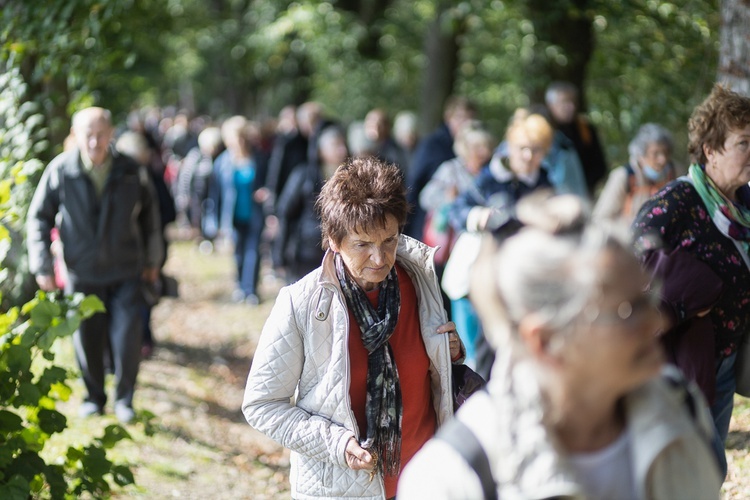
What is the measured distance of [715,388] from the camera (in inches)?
160

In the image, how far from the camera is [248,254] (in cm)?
1266

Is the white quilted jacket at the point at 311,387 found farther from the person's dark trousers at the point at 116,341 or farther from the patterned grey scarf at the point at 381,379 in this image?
the person's dark trousers at the point at 116,341

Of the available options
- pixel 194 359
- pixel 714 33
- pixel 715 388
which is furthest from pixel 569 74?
Answer: pixel 715 388

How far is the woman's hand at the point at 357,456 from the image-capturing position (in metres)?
3.38

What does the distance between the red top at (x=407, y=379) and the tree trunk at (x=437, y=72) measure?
12.5 m

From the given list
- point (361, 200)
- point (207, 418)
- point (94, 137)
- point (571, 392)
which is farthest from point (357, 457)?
point (207, 418)

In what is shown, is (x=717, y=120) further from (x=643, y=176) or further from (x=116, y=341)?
(x=116, y=341)

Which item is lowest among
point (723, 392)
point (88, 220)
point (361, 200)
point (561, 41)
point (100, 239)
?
point (561, 41)

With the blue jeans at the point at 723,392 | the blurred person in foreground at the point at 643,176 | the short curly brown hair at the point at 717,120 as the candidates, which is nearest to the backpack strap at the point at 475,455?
the blue jeans at the point at 723,392

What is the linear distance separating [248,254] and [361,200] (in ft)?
30.2

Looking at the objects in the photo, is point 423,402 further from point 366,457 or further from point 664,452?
point 664,452

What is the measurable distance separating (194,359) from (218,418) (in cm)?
208

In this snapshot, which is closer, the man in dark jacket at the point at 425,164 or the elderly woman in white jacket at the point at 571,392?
the elderly woman in white jacket at the point at 571,392

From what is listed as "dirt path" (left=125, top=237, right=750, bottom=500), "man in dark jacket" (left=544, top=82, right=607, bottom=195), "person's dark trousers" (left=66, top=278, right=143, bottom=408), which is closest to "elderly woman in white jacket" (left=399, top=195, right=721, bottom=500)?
"dirt path" (left=125, top=237, right=750, bottom=500)
